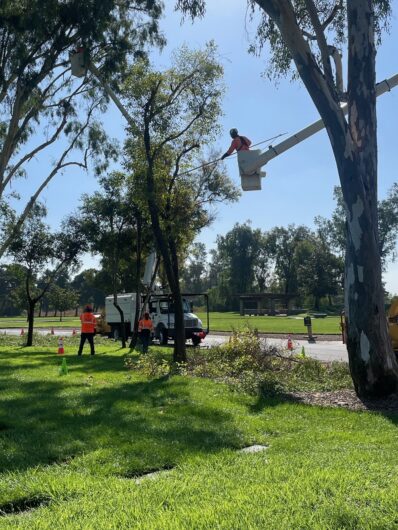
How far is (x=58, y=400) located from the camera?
9305 millimetres

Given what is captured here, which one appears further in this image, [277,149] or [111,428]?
[277,149]

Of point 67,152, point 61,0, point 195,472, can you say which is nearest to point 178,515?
point 195,472

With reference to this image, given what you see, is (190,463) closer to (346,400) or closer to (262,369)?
(346,400)

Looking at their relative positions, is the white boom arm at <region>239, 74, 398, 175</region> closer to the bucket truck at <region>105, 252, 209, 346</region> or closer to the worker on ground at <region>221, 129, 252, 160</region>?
the worker on ground at <region>221, 129, 252, 160</region>

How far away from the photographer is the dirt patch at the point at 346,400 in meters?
8.93

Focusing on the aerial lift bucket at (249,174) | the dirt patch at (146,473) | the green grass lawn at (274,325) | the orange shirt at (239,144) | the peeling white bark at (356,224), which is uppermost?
the orange shirt at (239,144)

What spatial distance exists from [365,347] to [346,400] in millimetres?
1010

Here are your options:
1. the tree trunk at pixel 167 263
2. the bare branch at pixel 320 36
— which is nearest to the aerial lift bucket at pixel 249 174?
the bare branch at pixel 320 36

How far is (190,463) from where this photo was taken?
213 inches

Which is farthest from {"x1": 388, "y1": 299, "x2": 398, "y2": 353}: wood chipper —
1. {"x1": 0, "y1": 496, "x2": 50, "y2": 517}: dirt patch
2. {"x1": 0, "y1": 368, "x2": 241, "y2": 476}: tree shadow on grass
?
{"x1": 0, "y1": 496, "x2": 50, "y2": 517}: dirt patch

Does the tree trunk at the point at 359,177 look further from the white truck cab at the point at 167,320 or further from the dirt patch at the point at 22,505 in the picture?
the white truck cab at the point at 167,320

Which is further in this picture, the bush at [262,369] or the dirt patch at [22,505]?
the bush at [262,369]

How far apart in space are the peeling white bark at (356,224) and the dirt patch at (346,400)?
103 inches

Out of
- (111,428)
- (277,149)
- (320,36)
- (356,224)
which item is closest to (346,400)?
(356,224)
